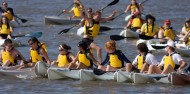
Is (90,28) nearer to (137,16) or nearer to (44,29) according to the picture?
(137,16)

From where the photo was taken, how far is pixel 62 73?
18.5m

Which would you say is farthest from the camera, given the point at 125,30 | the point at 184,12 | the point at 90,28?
the point at 184,12

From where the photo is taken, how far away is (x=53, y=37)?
27484 millimetres

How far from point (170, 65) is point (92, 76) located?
1846 mm

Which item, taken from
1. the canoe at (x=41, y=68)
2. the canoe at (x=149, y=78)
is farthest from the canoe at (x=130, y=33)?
the canoe at (x=149, y=78)

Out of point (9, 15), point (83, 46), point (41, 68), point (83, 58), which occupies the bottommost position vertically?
point (41, 68)

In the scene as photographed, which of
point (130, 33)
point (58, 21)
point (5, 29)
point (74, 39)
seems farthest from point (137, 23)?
point (58, 21)

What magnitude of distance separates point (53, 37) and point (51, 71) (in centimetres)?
914

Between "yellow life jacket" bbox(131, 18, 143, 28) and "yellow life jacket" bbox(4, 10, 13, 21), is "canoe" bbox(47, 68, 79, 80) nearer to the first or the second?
"yellow life jacket" bbox(131, 18, 143, 28)

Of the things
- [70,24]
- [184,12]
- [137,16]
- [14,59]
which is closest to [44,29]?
[70,24]

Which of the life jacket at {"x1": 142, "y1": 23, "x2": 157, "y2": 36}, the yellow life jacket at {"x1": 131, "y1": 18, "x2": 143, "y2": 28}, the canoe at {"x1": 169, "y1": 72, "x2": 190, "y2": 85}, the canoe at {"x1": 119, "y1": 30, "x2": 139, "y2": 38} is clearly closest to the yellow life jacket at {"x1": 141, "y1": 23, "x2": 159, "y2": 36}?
the life jacket at {"x1": 142, "y1": 23, "x2": 157, "y2": 36}

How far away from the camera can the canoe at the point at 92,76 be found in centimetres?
1794

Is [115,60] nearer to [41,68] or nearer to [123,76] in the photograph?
[123,76]

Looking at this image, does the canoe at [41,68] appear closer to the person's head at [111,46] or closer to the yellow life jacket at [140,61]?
the person's head at [111,46]
